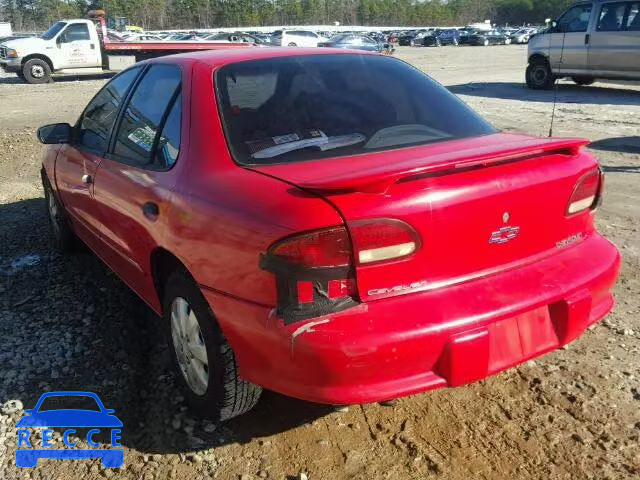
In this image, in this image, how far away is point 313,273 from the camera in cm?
206

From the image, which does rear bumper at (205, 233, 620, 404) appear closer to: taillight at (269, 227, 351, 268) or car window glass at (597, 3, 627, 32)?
taillight at (269, 227, 351, 268)

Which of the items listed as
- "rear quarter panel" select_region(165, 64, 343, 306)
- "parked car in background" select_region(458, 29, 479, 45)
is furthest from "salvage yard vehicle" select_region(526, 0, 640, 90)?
"parked car in background" select_region(458, 29, 479, 45)

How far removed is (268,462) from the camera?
8.28 feet

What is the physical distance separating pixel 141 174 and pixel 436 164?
5.03ft

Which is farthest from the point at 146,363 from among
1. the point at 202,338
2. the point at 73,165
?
the point at 73,165

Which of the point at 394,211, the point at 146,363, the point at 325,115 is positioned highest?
the point at 325,115

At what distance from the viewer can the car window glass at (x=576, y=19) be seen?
14.6m

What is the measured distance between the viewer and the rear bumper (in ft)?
6.76

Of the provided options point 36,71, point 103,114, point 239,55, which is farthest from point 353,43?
point 239,55

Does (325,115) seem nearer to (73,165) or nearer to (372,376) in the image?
(372,376)

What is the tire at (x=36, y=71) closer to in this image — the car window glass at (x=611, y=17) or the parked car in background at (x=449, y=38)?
the car window glass at (x=611, y=17)

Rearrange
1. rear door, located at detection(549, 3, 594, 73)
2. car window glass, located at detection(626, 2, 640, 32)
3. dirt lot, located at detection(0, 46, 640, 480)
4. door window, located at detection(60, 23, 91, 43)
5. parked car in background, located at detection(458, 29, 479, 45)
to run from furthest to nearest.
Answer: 1. parked car in background, located at detection(458, 29, 479, 45)
2. door window, located at detection(60, 23, 91, 43)
3. rear door, located at detection(549, 3, 594, 73)
4. car window glass, located at detection(626, 2, 640, 32)
5. dirt lot, located at detection(0, 46, 640, 480)

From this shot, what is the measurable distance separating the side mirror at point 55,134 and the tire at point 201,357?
6.12ft

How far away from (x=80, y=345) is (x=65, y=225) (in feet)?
5.41
